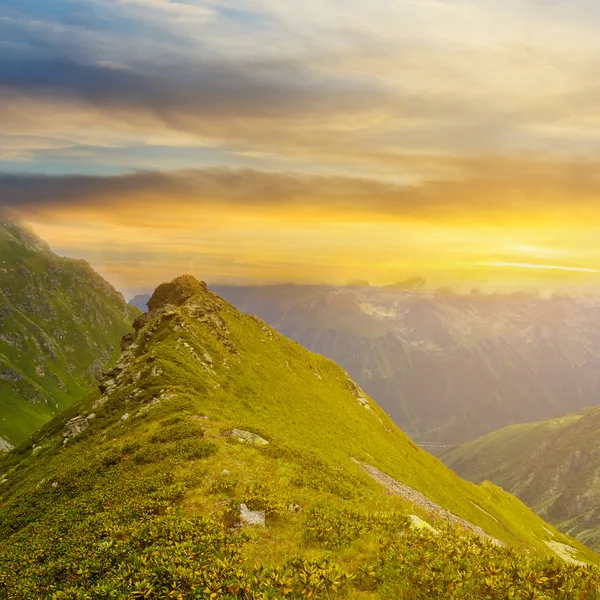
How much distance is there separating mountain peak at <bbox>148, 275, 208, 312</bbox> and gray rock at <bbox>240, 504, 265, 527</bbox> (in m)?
88.2

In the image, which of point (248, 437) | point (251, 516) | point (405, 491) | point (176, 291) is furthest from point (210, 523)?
point (176, 291)

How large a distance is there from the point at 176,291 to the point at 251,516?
96393mm

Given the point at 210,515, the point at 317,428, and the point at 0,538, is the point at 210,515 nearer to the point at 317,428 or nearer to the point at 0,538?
the point at 0,538

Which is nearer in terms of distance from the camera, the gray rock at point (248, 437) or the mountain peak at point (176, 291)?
the gray rock at point (248, 437)

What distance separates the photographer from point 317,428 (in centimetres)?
7300

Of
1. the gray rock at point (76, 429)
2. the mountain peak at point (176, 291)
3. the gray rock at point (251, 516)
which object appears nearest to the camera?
the gray rock at point (251, 516)

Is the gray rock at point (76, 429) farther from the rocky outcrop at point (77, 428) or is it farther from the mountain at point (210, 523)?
the mountain at point (210, 523)

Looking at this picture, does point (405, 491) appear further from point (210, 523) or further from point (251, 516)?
point (210, 523)

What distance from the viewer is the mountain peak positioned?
10912 centimetres

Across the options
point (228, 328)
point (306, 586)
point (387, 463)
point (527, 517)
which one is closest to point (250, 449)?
point (306, 586)

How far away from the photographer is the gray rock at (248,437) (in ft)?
119

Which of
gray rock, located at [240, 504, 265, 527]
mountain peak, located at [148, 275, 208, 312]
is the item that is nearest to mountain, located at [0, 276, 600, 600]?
gray rock, located at [240, 504, 265, 527]

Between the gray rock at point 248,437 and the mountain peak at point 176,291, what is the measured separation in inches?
2837

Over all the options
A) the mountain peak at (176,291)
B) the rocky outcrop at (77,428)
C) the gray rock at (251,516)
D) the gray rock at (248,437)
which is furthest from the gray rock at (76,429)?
the mountain peak at (176,291)
